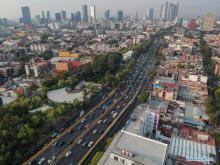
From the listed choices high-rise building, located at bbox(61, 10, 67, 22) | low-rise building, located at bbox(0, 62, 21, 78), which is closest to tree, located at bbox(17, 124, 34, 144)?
low-rise building, located at bbox(0, 62, 21, 78)

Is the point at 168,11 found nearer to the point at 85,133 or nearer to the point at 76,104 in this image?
the point at 76,104

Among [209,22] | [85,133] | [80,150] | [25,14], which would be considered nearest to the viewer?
[80,150]

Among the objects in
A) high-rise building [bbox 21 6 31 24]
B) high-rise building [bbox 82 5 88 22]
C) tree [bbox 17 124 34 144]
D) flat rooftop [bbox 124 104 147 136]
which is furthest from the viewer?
high-rise building [bbox 82 5 88 22]

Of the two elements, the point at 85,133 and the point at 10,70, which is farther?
the point at 10,70

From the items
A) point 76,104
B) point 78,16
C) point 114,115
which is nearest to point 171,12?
point 78,16

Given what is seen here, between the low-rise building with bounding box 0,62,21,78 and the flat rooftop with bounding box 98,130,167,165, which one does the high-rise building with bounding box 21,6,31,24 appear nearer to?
the low-rise building with bounding box 0,62,21,78
